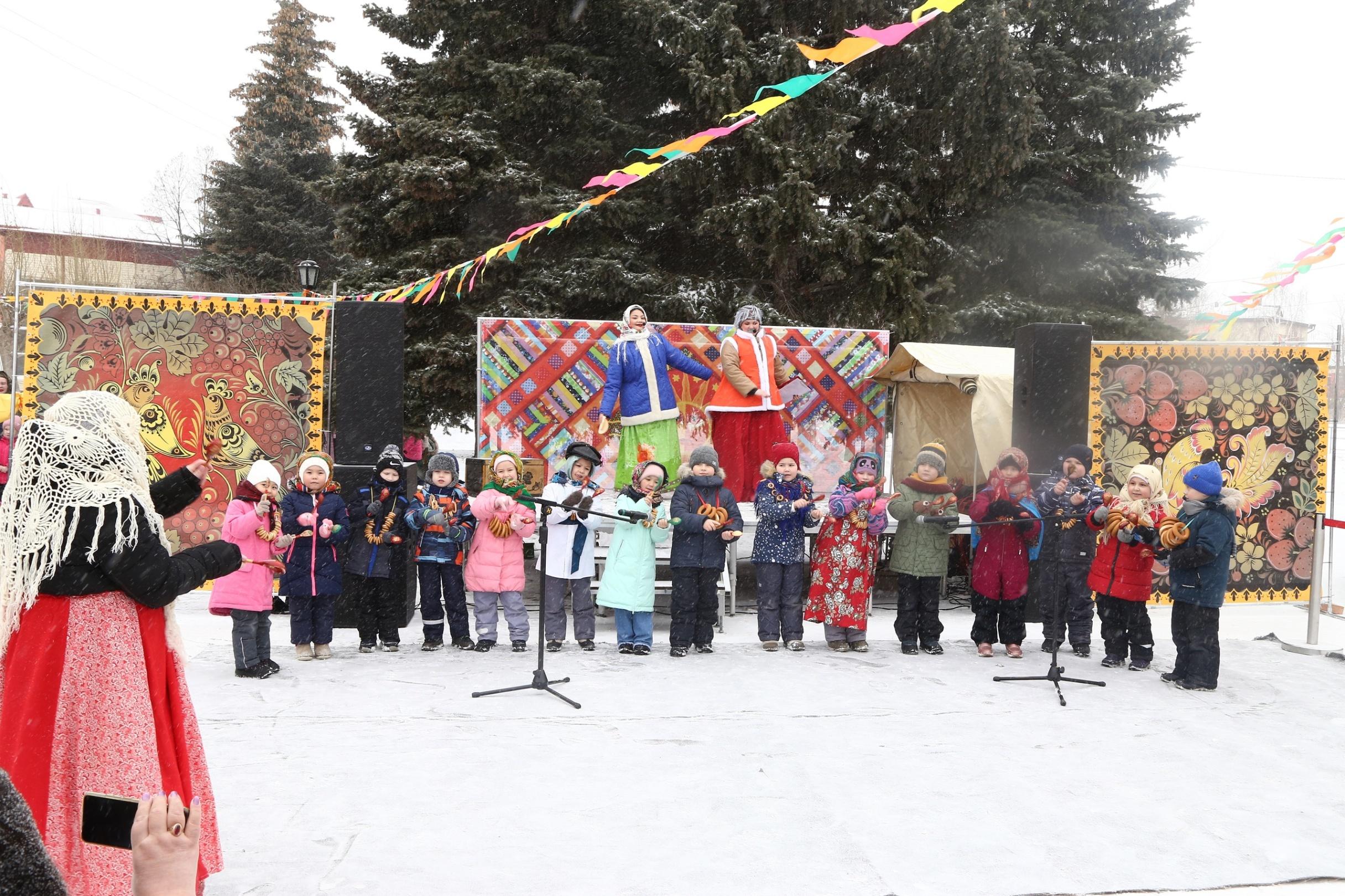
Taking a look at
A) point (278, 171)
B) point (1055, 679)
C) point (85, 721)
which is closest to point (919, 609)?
point (1055, 679)

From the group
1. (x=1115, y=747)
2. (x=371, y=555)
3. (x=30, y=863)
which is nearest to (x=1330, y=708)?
(x=1115, y=747)

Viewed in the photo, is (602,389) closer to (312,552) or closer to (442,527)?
(442,527)

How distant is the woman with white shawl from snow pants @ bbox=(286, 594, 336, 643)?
13.0 ft

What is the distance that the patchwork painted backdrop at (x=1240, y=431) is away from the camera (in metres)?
9.20

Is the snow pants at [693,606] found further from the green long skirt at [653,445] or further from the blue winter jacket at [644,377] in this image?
the blue winter jacket at [644,377]

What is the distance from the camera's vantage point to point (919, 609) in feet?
25.5

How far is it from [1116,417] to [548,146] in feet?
32.5

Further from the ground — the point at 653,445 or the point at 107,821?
the point at 653,445

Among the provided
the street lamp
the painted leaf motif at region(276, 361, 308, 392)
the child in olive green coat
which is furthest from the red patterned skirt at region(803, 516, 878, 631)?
the street lamp

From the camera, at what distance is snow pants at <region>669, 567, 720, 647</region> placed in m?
7.48

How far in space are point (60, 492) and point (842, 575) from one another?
18.0 feet

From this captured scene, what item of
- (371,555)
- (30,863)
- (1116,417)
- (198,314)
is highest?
(198,314)

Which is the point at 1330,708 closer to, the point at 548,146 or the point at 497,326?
the point at 497,326

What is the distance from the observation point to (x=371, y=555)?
24.0 ft
